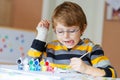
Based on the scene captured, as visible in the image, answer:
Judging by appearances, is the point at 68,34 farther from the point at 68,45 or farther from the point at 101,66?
the point at 101,66

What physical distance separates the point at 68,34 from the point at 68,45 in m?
0.06

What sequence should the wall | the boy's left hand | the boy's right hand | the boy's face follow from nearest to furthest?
the boy's left hand
the boy's face
the boy's right hand
the wall

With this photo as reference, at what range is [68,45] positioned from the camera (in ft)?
4.00

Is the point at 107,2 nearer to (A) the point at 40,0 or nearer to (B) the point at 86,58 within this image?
(A) the point at 40,0

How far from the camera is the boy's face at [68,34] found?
45.9 inches

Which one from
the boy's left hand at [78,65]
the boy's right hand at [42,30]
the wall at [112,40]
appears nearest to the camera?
the boy's left hand at [78,65]

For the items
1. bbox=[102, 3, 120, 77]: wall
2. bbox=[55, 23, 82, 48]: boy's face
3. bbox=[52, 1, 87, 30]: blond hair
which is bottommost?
bbox=[102, 3, 120, 77]: wall

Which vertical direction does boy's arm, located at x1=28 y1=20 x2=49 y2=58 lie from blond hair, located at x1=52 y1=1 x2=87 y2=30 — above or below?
below

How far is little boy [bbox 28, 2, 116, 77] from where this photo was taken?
117cm

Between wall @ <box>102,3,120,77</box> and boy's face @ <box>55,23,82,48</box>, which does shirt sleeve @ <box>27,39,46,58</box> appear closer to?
boy's face @ <box>55,23,82,48</box>

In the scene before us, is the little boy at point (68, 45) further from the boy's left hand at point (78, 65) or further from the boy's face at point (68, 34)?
the boy's left hand at point (78, 65)

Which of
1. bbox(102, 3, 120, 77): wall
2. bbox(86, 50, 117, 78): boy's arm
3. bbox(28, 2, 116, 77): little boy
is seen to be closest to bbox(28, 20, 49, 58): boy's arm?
bbox(28, 2, 116, 77): little boy

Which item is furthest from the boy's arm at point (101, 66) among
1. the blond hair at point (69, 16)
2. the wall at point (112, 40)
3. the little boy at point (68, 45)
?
the wall at point (112, 40)

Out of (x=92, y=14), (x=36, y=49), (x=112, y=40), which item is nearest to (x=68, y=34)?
(x=36, y=49)
